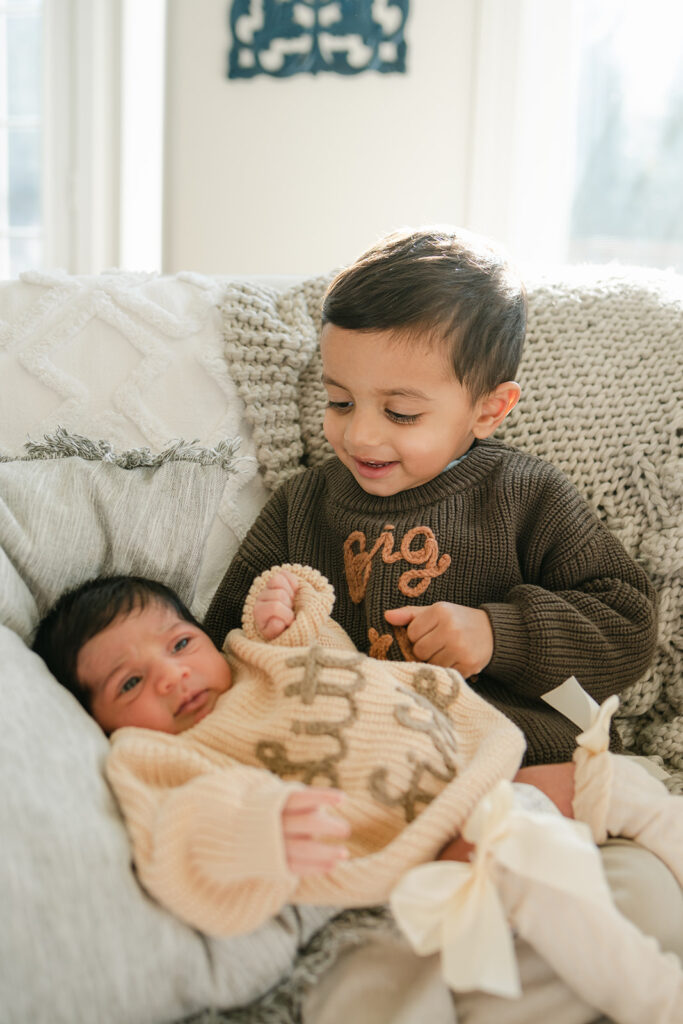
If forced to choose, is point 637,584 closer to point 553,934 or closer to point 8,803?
point 553,934

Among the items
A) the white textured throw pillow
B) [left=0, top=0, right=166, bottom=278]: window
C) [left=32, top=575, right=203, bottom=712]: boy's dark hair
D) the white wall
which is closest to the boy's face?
[left=32, top=575, right=203, bottom=712]: boy's dark hair

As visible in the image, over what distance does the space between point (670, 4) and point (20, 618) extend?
2080mm

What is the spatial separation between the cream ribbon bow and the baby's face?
34 cm

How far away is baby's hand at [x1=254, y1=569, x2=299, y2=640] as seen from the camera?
99 cm

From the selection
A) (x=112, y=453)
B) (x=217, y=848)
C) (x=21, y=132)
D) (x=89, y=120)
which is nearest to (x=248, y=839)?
(x=217, y=848)

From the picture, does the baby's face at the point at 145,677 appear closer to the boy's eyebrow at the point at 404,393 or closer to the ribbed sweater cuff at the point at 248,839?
the ribbed sweater cuff at the point at 248,839

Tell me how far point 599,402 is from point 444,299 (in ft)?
1.06

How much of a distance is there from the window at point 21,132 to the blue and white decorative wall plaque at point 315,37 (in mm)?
702

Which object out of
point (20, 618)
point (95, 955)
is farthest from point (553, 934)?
point (20, 618)

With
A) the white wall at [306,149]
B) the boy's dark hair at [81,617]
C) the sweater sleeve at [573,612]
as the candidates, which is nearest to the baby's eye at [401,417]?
the sweater sleeve at [573,612]

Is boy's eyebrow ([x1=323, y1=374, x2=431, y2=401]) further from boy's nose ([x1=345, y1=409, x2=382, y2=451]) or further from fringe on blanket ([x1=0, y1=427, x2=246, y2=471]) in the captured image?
fringe on blanket ([x1=0, y1=427, x2=246, y2=471])

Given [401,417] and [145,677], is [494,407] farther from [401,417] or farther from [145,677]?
[145,677]

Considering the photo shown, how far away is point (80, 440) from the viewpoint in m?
1.14

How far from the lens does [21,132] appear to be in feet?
8.46
